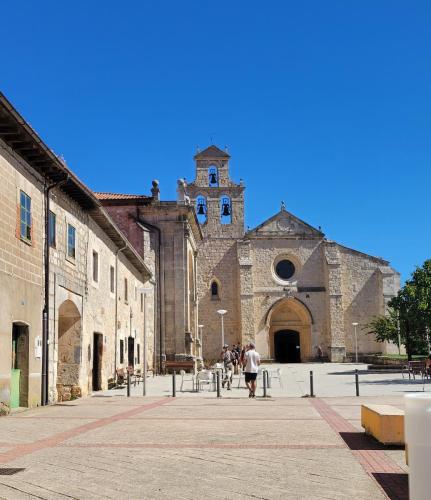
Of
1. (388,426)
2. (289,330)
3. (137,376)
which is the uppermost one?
(289,330)

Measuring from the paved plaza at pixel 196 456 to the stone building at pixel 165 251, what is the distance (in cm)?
2096

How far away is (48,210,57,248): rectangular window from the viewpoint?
16.3 meters

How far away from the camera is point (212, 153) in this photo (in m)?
51.1

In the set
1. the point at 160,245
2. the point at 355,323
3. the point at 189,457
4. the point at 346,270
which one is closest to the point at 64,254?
the point at 189,457

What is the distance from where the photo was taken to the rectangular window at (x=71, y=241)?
18.0 metres

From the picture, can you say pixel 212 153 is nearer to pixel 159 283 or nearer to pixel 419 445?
pixel 159 283

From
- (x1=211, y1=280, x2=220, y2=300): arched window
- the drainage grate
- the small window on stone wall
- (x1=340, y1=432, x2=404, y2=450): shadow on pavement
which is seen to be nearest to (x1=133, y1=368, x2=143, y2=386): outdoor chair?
the small window on stone wall

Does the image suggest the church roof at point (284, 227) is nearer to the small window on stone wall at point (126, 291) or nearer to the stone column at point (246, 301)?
the stone column at point (246, 301)

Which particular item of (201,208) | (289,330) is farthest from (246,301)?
(201,208)

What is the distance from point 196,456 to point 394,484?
252 centimetres

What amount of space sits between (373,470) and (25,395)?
972 centimetres

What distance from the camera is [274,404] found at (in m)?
15.8

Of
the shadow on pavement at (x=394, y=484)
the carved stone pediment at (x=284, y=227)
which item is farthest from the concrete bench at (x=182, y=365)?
the shadow on pavement at (x=394, y=484)

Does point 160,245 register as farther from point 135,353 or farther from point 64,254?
point 64,254
